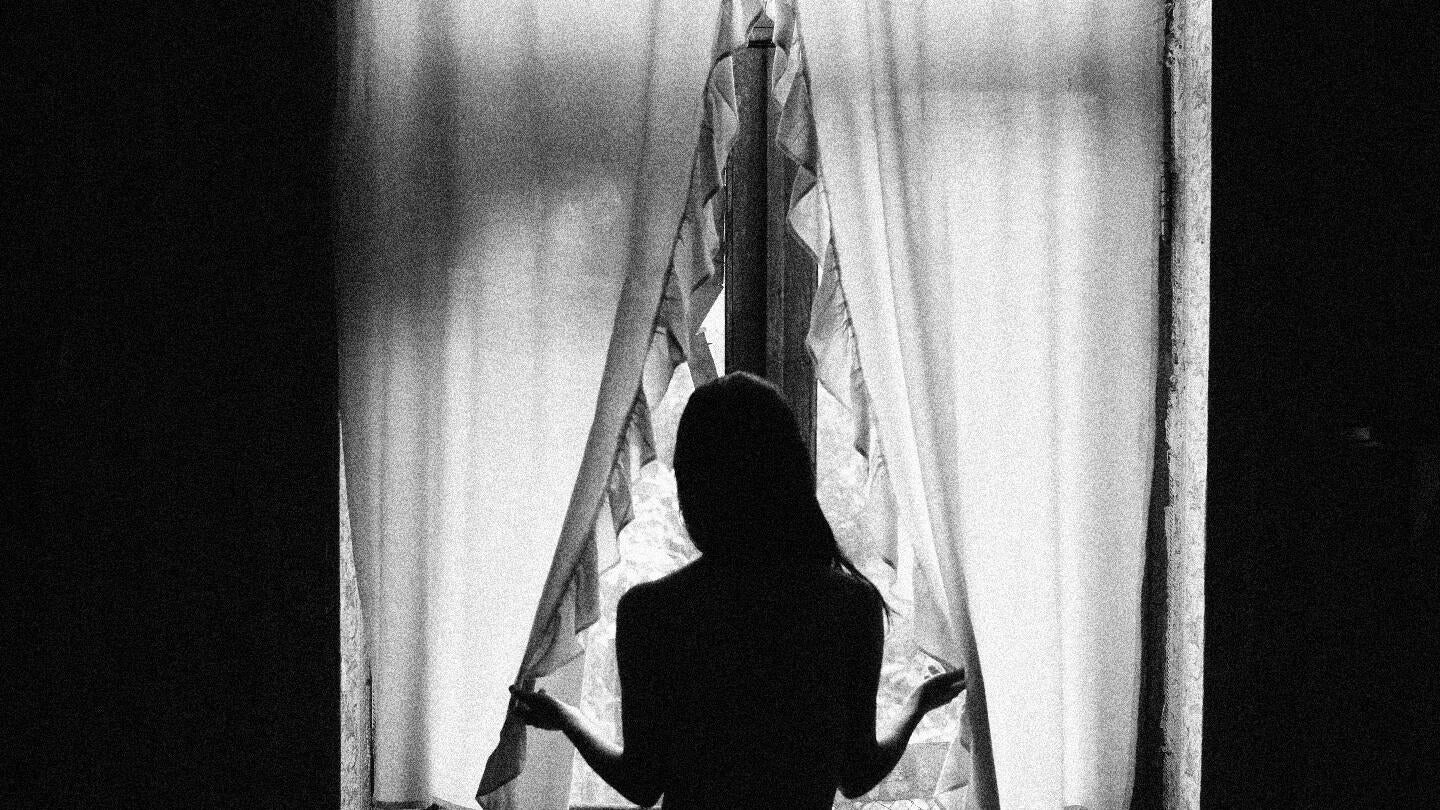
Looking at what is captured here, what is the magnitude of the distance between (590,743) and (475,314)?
0.66m

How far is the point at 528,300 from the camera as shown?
1.66m

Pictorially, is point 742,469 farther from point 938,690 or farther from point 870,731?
point 938,690

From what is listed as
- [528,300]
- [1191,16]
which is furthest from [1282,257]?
[528,300]

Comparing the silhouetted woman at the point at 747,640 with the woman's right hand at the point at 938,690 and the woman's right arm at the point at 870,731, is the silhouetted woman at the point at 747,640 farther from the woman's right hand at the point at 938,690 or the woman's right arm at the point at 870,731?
the woman's right hand at the point at 938,690

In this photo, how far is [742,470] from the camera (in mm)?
1323

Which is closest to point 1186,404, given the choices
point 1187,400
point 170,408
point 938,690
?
point 1187,400

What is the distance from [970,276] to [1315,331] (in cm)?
51

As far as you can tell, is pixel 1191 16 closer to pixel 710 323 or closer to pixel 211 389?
pixel 710 323

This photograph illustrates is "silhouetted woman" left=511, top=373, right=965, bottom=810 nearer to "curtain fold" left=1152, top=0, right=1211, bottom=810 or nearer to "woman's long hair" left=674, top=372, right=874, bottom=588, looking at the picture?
"woman's long hair" left=674, top=372, right=874, bottom=588

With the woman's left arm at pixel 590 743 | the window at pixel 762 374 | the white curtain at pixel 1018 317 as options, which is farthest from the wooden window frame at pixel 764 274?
the woman's left arm at pixel 590 743

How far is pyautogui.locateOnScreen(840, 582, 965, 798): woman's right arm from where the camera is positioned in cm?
134

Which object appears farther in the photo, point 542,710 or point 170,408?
point 170,408

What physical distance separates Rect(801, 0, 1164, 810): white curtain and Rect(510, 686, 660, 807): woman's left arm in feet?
1.60

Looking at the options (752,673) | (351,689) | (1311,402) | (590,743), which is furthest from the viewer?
(351,689)
